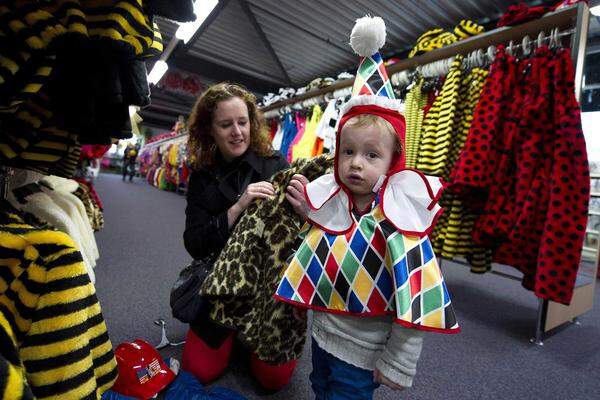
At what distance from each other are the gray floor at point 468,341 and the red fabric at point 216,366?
42 millimetres

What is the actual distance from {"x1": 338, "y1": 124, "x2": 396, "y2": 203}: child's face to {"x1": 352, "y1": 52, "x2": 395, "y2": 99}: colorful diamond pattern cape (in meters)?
0.15

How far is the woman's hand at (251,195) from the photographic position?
3.50ft

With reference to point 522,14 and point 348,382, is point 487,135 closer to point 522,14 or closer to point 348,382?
point 522,14

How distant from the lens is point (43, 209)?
980 millimetres

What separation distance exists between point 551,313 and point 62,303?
87.8 inches

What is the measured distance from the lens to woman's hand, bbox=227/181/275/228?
1.07 metres


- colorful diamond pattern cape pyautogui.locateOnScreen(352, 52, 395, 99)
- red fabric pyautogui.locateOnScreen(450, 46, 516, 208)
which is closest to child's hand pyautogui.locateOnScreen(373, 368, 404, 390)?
colorful diamond pattern cape pyautogui.locateOnScreen(352, 52, 395, 99)

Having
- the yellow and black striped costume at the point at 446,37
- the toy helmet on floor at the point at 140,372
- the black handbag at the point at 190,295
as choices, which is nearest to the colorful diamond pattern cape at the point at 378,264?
the black handbag at the point at 190,295

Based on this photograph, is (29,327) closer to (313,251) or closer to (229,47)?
(313,251)

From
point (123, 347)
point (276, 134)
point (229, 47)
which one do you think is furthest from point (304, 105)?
point (123, 347)

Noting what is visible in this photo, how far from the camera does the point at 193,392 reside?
1.07m

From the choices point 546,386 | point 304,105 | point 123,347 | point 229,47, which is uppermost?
point 229,47

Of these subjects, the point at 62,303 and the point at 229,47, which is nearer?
the point at 62,303

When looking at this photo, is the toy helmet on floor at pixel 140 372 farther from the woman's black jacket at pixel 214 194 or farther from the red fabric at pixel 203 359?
the woman's black jacket at pixel 214 194
